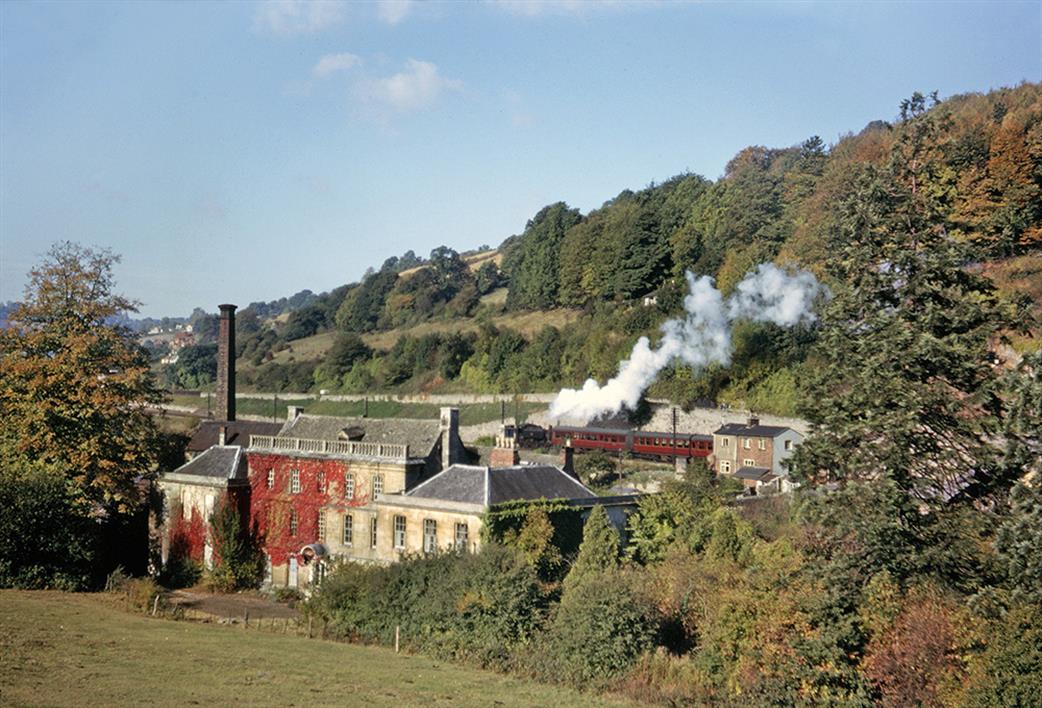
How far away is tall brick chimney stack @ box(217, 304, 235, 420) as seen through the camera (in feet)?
201

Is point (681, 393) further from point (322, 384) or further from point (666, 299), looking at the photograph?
point (322, 384)

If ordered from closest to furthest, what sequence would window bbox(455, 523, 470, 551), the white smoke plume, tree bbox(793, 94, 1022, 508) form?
tree bbox(793, 94, 1022, 508), window bbox(455, 523, 470, 551), the white smoke plume

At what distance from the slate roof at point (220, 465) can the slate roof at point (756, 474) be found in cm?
2549

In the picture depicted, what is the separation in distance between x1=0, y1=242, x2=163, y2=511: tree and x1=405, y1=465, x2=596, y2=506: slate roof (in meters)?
11.1

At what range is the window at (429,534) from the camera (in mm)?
32781

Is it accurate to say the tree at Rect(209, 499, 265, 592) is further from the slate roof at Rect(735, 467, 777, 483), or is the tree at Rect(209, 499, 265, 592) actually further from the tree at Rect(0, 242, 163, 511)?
the slate roof at Rect(735, 467, 777, 483)

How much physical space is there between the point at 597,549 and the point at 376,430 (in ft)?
42.7

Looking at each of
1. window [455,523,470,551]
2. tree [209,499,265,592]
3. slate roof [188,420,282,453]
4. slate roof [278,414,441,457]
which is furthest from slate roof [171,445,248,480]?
window [455,523,470,551]

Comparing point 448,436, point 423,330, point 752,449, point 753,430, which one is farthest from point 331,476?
point 423,330

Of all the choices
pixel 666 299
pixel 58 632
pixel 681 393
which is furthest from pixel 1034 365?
pixel 666 299

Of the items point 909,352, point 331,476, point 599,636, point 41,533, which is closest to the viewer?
point 909,352

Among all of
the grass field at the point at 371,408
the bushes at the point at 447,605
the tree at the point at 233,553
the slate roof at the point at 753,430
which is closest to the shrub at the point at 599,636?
the bushes at the point at 447,605

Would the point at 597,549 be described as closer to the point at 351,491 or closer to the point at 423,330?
the point at 351,491

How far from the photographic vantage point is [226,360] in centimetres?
6109
